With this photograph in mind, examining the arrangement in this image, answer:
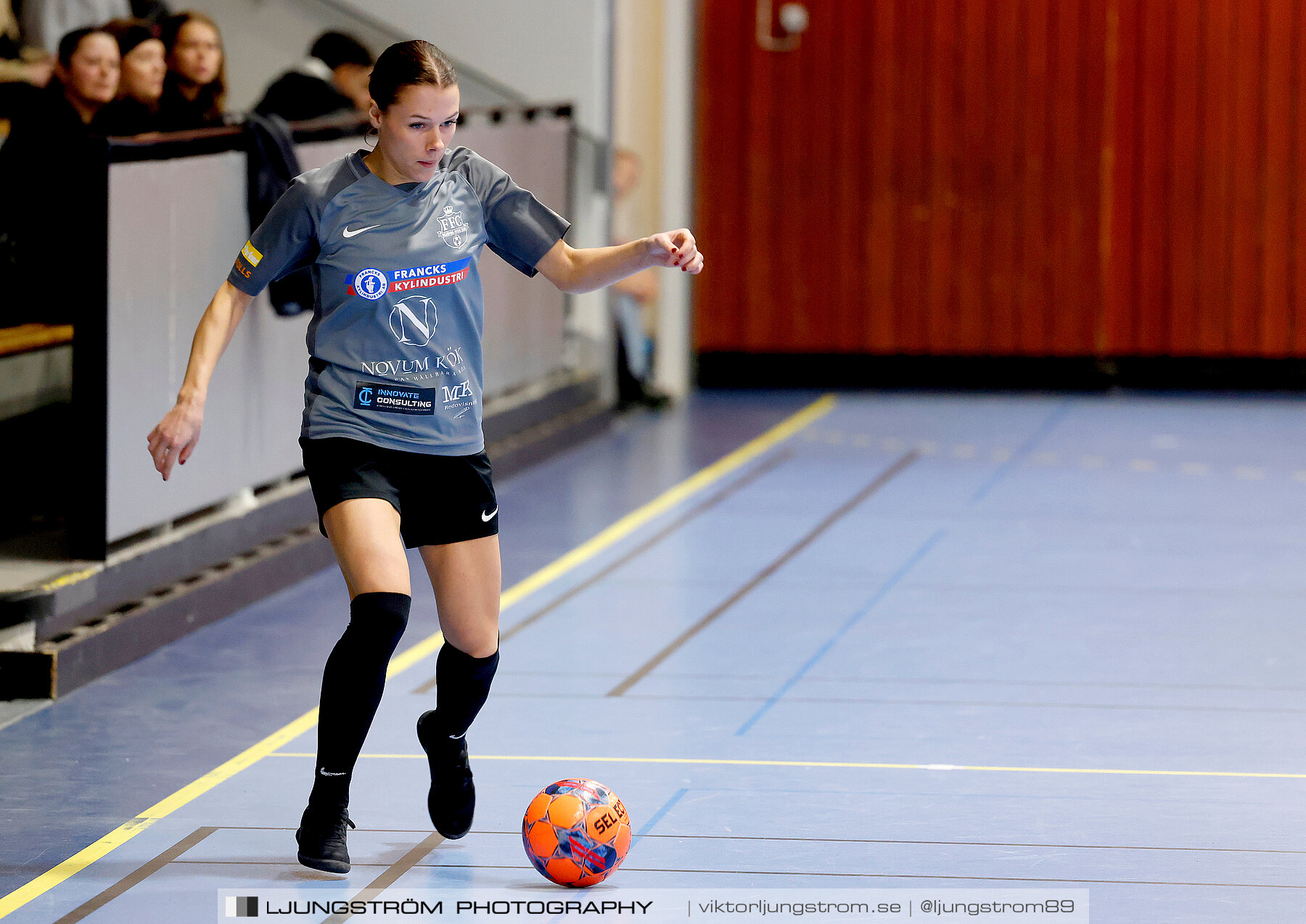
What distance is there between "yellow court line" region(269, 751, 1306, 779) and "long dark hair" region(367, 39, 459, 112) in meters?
1.98

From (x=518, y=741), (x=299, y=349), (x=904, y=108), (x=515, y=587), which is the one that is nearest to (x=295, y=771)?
(x=518, y=741)

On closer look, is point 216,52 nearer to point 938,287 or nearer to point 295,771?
point 295,771

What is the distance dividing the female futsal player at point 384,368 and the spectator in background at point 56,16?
6875 mm

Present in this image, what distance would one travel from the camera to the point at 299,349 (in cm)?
827

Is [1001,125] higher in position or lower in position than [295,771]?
higher

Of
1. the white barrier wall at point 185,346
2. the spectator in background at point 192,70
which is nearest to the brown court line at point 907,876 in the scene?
the white barrier wall at point 185,346

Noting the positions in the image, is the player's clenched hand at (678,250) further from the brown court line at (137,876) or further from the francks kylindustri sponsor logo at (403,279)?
the brown court line at (137,876)

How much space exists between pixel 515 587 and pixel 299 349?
147cm

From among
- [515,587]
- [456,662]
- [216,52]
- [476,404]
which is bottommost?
[515,587]

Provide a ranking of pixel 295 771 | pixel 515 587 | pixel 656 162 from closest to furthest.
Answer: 1. pixel 295 771
2. pixel 515 587
3. pixel 656 162

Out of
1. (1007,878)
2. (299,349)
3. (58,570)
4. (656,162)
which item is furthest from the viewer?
(656,162)

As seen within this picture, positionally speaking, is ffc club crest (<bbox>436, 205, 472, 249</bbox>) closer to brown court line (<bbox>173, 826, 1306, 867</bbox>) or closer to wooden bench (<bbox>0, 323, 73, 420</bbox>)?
brown court line (<bbox>173, 826, 1306, 867</bbox>)

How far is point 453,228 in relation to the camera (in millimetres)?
4383

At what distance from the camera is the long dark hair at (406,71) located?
413 centimetres
